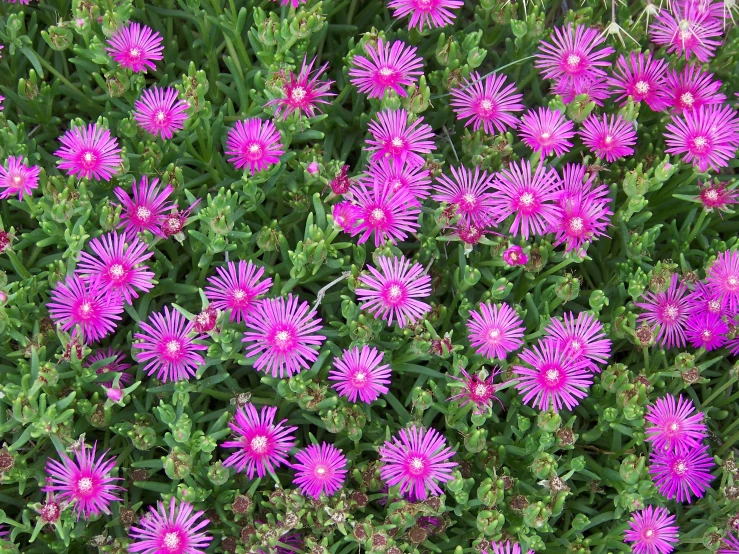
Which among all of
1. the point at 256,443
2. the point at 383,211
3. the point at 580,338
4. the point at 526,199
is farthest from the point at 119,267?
the point at 580,338

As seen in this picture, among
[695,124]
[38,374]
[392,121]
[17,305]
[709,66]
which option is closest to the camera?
[38,374]

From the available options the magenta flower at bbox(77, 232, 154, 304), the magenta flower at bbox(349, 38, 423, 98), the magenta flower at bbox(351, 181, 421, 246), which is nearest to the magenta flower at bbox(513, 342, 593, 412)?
the magenta flower at bbox(351, 181, 421, 246)

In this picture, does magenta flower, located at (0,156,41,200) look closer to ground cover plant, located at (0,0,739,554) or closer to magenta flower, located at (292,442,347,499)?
ground cover plant, located at (0,0,739,554)

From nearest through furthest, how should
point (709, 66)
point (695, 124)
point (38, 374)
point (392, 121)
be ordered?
point (38, 374), point (392, 121), point (695, 124), point (709, 66)

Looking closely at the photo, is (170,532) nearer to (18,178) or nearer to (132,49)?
(18,178)

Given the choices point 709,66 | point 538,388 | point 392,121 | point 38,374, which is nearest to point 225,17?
point 392,121

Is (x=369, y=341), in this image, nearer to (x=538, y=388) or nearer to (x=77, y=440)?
(x=538, y=388)

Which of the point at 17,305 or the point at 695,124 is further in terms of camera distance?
the point at 695,124

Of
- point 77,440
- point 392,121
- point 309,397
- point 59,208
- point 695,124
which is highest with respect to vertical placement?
point 695,124
